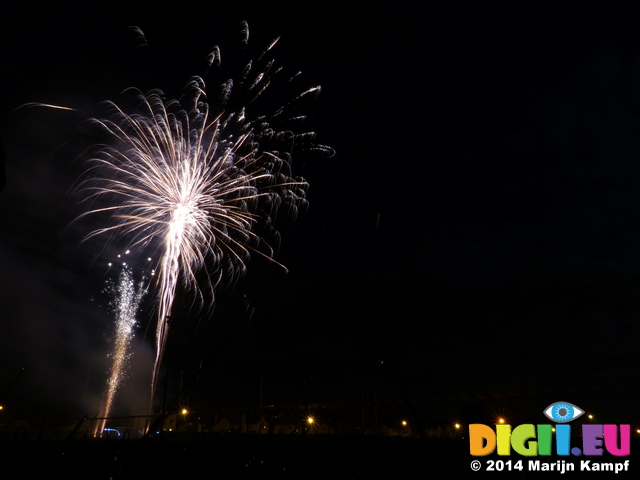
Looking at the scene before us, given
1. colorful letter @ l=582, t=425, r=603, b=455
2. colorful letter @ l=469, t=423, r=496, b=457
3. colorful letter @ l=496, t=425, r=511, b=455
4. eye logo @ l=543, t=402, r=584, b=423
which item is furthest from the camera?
eye logo @ l=543, t=402, r=584, b=423

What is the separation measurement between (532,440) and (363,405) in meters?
8.53

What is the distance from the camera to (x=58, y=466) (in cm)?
238

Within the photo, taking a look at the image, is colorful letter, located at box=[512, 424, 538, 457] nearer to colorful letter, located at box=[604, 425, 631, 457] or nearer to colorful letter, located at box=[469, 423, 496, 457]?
colorful letter, located at box=[469, 423, 496, 457]

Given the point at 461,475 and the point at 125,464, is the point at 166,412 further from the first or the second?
the point at 461,475

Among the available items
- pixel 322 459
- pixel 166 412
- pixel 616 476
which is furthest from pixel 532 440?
pixel 166 412

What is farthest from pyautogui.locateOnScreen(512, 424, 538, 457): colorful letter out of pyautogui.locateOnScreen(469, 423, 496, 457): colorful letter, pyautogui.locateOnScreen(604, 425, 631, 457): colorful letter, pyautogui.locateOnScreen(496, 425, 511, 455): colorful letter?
pyautogui.locateOnScreen(604, 425, 631, 457): colorful letter

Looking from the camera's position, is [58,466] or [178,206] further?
[178,206]

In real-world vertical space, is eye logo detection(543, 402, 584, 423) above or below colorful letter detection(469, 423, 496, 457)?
below

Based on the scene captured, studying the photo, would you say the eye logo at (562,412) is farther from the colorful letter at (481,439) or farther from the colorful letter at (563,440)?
the colorful letter at (481,439)

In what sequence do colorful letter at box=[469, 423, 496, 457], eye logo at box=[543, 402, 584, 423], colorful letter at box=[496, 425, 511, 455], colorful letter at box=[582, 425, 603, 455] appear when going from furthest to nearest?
eye logo at box=[543, 402, 584, 423] → colorful letter at box=[582, 425, 603, 455] → colorful letter at box=[496, 425, 511, 455] → colorful letter at box=[469, 423, 496, 457]

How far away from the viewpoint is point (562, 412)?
7.58 meters

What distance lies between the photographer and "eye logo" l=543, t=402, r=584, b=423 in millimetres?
7312

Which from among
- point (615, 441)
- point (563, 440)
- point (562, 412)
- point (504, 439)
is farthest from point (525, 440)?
point (562, 412)

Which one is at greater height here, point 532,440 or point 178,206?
point 178,206
